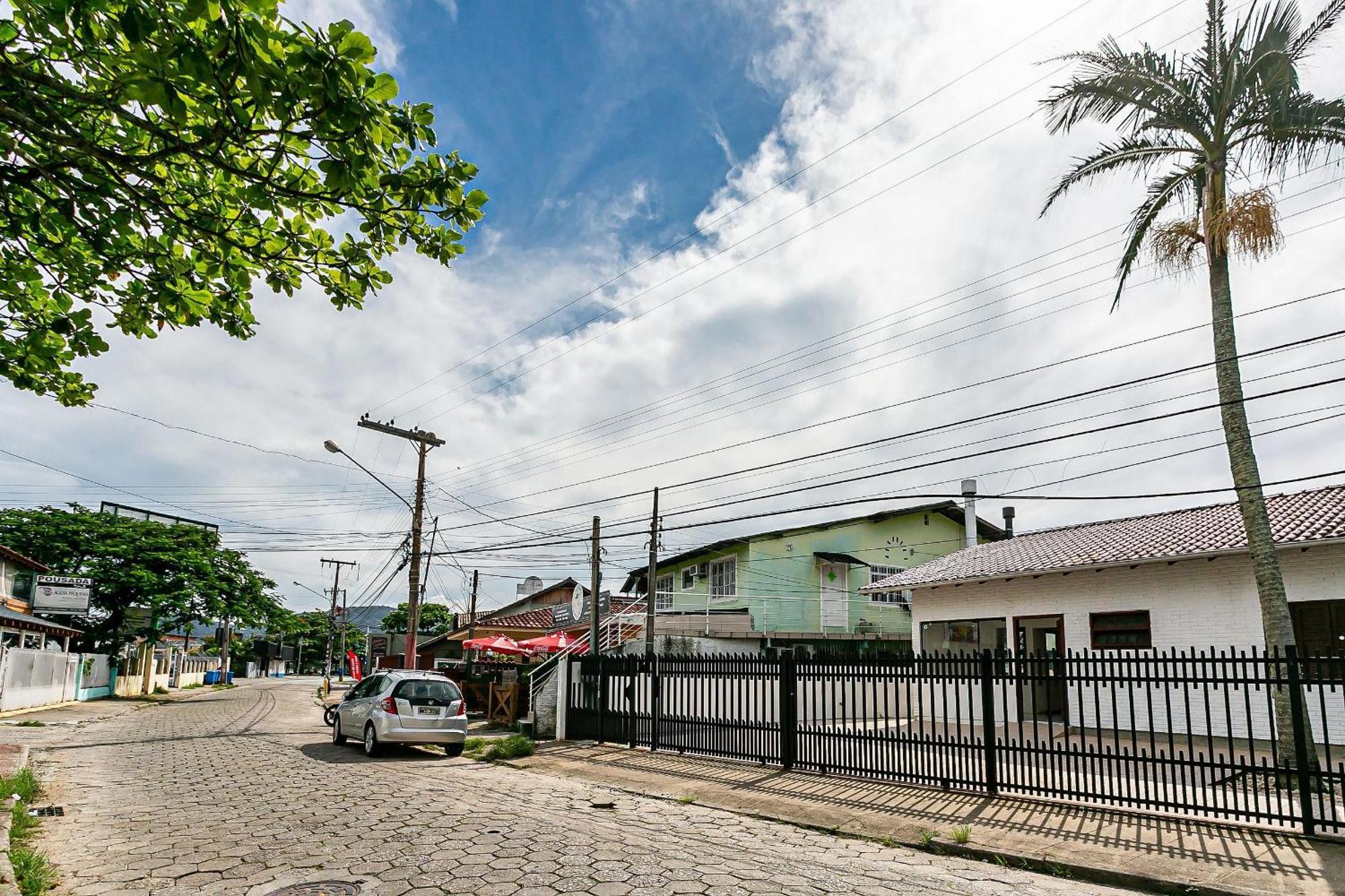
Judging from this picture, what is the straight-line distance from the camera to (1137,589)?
1817 cm

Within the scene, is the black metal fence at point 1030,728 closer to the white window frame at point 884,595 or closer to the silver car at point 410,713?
the silver car at point 410,713

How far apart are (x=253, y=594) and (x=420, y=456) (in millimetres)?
20505

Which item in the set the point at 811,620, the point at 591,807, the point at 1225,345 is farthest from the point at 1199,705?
the point at 811,620

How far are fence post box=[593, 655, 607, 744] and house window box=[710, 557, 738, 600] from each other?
16.9m

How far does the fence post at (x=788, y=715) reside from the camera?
12.9 metres

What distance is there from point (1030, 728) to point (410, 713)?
13.7m

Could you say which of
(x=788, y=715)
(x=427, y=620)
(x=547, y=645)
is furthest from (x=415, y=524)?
(x=427, y=620)

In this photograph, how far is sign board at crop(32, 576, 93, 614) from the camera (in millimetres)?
31219

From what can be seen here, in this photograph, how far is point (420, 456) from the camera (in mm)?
27141

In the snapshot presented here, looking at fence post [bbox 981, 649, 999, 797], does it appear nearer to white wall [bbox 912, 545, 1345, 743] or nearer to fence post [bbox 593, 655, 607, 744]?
white wall [bbox 912, 545, 1345, 743]

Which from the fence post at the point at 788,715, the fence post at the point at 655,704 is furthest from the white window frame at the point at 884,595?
the fence post at the point at 788,715

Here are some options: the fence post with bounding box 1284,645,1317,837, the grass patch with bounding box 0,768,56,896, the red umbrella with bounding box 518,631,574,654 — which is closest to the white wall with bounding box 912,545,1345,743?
the fence post with bounding box 1284,645,1317,837

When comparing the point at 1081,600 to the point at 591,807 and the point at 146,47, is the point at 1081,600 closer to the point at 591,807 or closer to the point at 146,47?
the point at 591,807

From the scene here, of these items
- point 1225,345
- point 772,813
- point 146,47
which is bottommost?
point 772,813
